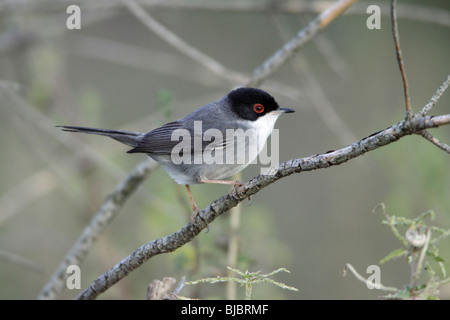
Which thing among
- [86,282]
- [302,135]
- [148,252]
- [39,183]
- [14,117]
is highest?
[302,135]

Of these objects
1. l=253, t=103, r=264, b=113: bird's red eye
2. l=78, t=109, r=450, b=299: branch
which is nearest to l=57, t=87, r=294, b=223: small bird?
l=253, t=103, r=264, b=113: bird's red eye

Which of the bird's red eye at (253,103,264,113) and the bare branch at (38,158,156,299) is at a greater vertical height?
the bird's red eye at (253,103,264,113)

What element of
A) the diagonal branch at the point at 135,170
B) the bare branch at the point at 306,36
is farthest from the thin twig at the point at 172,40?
the bare branch at the point at 306,36

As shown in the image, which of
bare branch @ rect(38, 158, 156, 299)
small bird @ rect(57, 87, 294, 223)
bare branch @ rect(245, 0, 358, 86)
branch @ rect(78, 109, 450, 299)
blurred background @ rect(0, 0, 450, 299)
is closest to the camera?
branch @ rect(78, 109, 450, 299)

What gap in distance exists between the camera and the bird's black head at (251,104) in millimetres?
3875

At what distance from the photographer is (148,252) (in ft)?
8.32

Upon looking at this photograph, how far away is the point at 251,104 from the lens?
3.91 metres

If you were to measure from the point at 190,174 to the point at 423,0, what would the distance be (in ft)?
17.8

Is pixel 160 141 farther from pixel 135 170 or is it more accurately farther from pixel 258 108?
pixel 258 108

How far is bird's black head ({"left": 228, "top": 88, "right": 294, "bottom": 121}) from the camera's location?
12.7ft

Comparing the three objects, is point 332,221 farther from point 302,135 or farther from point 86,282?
point 86,282

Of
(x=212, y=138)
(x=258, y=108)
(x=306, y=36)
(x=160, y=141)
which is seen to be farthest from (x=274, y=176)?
(x=306, y=36)

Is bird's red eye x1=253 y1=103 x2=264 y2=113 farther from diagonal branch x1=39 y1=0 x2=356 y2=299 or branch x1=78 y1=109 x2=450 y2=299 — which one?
branch x1=78 y1=109 x2=450 y2=299
